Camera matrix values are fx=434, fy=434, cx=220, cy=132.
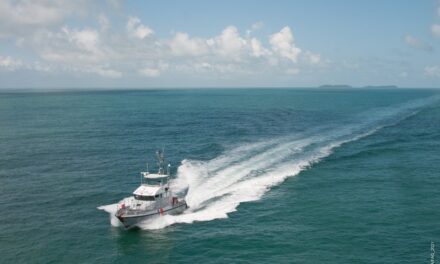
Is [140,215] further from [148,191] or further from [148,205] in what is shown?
[148,191]

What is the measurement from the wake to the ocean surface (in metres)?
0.27

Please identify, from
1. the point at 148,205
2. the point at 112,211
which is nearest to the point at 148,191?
the point at 148,205

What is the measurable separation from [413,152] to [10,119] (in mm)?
146194

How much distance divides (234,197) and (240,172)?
12.9m

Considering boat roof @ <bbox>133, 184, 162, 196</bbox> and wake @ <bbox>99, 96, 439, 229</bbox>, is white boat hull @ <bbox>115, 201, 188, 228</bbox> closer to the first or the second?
wake @ <bbox>99, 96, 439, 229</bbox>

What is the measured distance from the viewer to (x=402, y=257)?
46.0m

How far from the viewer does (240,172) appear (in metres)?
78.9

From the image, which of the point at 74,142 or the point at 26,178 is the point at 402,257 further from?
the point at 74,142

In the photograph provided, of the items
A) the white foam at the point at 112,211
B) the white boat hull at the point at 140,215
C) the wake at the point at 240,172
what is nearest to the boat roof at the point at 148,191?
the white boat hull at the point at 140,215

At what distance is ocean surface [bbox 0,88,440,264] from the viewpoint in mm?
48719

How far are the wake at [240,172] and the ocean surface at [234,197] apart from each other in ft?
0.88

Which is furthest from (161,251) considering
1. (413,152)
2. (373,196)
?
(413,152)

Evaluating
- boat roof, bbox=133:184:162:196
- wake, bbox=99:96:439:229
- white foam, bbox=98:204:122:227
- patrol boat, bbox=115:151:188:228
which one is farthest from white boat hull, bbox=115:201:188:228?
boat roof, bbox=133:184:162:196

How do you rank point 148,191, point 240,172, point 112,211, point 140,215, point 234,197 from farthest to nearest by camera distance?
point 240,172 → point 234,197 → point 112,211 → point 148,191 → point 140,215
